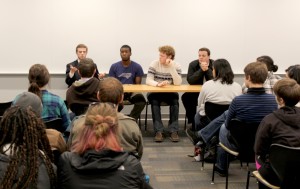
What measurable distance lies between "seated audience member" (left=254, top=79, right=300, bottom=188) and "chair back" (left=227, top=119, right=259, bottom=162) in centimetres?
41

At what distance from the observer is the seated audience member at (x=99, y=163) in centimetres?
163

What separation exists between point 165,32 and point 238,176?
2899 mm

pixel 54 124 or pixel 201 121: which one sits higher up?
pixel 54 124

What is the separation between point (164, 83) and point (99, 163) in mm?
3534

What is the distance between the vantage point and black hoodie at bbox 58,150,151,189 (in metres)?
1.63

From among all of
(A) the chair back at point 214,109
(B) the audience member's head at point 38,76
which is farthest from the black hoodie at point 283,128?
(B) the audience member's head at point 38,76

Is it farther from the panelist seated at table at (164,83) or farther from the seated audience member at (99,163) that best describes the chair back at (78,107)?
the seated audience member at (99,163)

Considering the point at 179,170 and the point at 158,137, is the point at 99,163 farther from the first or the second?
the point at 158,137

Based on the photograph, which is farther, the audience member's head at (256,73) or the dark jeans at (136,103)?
the dark jeans at (136,103)

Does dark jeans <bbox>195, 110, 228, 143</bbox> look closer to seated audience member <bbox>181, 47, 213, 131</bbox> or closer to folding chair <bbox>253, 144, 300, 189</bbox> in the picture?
folding chair <bbox>253, 144, 300, 189</bbox>

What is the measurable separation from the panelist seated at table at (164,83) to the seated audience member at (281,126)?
2.52 metres

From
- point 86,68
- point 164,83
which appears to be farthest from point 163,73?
point 86,68

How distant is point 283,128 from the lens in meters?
2.38

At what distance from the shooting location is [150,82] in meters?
5.21
